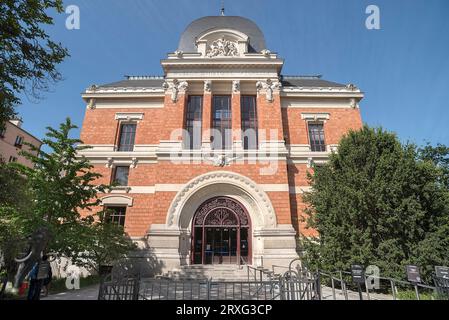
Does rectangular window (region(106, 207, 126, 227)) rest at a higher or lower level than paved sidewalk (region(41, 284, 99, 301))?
higher

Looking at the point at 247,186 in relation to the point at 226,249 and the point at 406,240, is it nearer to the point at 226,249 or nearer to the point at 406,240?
the point at 226,249

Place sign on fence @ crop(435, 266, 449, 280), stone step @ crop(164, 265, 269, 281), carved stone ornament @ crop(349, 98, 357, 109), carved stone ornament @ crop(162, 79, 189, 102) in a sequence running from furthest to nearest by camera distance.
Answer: carved stone ornament @ crop(349, 98, 357, 109)
carved stone ornament @ crop(162, 79, 189, 102)
stone step @ crop(164, 265, 269, 281)
sign on fence @ crop(435, 266, 449, 280)

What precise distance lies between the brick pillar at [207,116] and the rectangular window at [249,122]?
8.25ft

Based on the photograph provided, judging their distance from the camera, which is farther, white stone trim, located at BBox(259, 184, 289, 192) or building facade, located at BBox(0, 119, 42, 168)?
building facade, located at BBox(0, 119, 42, 168)

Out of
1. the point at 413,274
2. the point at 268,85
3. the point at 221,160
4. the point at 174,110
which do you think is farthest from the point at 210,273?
the point at 268,85

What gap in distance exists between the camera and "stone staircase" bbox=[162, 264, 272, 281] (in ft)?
43.1

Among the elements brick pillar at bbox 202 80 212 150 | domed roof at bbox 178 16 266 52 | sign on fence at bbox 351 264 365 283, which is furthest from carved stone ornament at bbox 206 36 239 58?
sign on fence at bbox 351 264 365 283

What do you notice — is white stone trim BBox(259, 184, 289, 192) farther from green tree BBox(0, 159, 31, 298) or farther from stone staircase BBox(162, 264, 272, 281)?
green tree BBox(0, 159, 31, 298)

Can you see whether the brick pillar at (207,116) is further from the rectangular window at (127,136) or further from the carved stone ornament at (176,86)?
the rectangular window at (127,136)

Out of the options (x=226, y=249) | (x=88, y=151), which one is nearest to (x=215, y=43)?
(x=88, y=151)

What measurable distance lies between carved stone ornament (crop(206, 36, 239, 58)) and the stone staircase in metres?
15.3

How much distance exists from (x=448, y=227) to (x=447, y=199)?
4.40 feet

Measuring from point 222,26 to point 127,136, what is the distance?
12.0 meters

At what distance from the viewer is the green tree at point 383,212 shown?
9.84m
